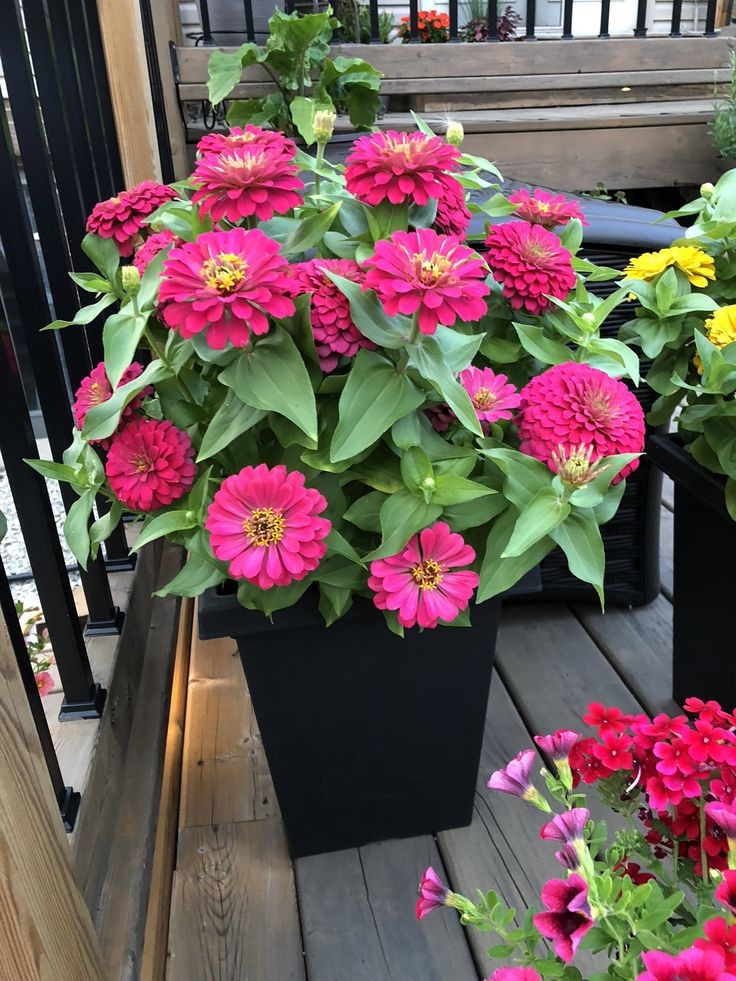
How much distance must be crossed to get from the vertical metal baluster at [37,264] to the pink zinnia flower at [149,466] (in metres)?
0.29

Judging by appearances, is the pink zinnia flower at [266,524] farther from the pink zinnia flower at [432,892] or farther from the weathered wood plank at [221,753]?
the weathered wood plank at [221,753]

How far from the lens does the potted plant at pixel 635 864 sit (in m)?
0.45

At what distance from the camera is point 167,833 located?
3.44 feet

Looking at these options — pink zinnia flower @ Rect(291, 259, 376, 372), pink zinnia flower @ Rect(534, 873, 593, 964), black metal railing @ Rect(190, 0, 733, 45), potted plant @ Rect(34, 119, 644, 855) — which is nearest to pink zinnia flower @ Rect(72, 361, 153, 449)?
potted plant @ Rect(34, 119, 644, 855)

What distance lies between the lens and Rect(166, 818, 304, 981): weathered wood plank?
884mm

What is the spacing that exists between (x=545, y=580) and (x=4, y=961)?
3.47 feet

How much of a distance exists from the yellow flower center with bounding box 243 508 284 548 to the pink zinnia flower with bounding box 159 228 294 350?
0.46ft

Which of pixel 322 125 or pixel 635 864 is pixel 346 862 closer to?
pixel 635 864

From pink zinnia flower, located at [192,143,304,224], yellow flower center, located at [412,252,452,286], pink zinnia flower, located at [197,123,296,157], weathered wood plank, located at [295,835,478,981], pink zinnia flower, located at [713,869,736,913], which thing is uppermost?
pink zinnia flower, located at [197,123,296,157]

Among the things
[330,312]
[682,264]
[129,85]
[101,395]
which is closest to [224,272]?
[330,312]

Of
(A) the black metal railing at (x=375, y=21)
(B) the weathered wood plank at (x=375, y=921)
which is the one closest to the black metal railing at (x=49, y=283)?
(B) the weathered wood plank at (x=375, y=921)

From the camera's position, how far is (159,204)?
2.81 feet

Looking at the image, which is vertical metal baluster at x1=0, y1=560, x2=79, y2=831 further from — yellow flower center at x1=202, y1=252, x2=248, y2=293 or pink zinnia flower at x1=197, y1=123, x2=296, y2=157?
pink zinnia flower at x1=197, y1=123, x2=296, y2=157

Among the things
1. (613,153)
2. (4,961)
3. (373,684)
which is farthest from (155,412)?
(613,153)
